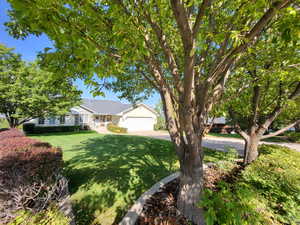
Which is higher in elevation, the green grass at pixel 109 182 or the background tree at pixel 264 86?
the background tree at pixel 264 86

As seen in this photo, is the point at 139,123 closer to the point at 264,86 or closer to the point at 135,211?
the point at 264,86

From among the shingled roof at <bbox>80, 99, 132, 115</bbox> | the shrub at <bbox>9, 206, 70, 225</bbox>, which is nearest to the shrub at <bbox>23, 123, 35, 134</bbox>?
the shingled roof at <bbox>80, 99, 132, 115</bbox>

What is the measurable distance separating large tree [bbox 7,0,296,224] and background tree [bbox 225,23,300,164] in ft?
4.01

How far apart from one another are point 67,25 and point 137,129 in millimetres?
24902

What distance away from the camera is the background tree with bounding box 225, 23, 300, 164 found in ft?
12.1

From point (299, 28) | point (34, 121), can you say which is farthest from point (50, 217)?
point (34, 121)

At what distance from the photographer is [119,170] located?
18.2 ft

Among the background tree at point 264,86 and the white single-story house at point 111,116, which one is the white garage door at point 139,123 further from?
the background tree at point 264,86

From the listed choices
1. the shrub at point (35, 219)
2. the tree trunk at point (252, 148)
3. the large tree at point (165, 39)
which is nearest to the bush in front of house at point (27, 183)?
the shrub at point (35, 219)

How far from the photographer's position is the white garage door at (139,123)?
25609mm

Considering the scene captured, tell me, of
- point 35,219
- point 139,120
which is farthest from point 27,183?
point 139,120

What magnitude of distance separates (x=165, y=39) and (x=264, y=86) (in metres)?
5.19

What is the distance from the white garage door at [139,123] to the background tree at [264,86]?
69.2ft

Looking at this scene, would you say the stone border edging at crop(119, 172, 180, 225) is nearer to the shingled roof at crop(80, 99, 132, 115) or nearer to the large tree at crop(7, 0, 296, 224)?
the large tree at crop(7, 0, 296, 224)
